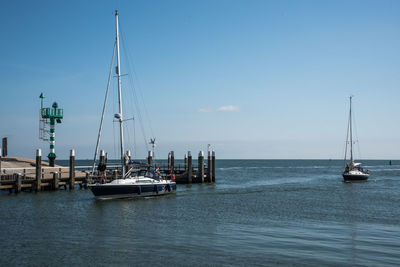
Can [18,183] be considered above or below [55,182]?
above

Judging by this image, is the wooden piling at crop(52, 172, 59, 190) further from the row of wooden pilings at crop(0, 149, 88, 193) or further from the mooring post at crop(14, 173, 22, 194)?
the mooring post at crop(14, 173, 22, 194)

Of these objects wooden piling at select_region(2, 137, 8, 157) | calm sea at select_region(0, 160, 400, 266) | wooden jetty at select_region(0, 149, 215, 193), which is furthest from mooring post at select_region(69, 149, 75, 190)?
wooden piling at select_region(2, 137, 8, 157)

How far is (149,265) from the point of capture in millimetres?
14688

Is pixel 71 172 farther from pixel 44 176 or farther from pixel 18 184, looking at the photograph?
pixel 18 184

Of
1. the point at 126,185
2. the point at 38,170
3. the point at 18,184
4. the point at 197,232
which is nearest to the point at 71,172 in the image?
the point at 38,170

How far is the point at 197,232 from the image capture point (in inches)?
811

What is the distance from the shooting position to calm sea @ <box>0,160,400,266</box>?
1559 centimetres

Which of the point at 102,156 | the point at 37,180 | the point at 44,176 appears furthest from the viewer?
the point at 102,156

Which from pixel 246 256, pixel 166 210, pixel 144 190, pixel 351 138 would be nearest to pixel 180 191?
pixel 144 190

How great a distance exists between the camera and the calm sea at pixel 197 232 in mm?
15594

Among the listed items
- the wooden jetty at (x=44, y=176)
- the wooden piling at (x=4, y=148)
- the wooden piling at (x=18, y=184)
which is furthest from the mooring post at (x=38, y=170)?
the wooden piling at (x=4, y=148)

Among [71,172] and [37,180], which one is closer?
[37,180]

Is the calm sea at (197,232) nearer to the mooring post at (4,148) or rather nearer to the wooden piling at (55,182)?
the wooden piling at (55,182)

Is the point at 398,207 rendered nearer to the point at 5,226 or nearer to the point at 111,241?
the point at 111,241
